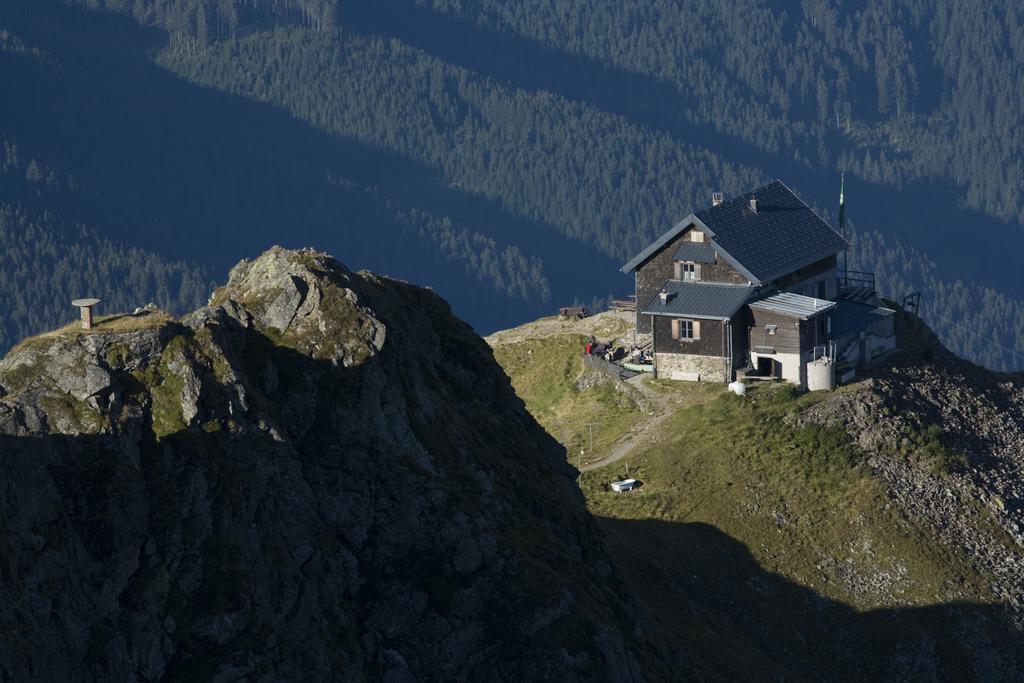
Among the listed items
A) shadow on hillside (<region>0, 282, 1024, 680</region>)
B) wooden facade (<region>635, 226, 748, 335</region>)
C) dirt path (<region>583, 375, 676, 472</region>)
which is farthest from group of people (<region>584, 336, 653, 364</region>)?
shadow on hillside (<region>0, 282, 1024, 680</region>)

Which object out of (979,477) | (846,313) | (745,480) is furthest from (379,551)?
(846,313)

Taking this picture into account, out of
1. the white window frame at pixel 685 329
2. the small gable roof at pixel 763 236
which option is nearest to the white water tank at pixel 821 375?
the small gable roof at pixel 763 236

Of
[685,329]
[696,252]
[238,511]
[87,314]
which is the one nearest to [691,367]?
[685,329]

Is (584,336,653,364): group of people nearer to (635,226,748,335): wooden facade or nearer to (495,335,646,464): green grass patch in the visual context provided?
(495,335,646,464): green grass patch

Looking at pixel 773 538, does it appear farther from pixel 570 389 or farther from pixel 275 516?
pixel 275 516

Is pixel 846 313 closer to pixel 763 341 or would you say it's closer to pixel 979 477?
pixel 763 341
